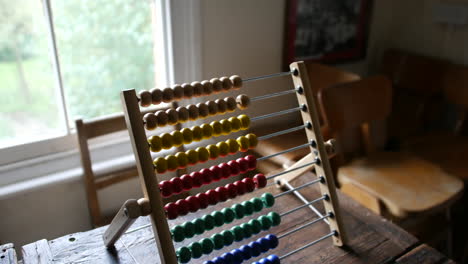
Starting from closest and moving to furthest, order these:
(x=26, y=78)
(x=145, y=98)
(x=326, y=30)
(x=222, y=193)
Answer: (x=145, y=98)
(x=222, y=193)
(x=26, y=78)
(x=326, y=30)

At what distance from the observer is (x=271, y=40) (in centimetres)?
192

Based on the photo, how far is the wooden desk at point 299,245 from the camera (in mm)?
953

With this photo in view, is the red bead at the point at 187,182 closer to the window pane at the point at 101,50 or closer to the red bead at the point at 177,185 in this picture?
the red bead at the point at 177,185

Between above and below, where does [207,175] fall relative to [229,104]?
below

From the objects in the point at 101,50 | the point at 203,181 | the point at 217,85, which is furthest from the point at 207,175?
the point at 101,50

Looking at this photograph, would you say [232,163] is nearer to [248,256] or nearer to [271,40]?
[248,256]

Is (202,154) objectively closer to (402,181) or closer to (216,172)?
(216,172)

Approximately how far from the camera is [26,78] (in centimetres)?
164

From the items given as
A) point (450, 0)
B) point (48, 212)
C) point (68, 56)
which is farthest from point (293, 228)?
point (450, 0)

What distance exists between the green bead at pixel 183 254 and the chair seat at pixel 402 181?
997mm

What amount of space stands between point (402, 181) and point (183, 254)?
1.19 metres

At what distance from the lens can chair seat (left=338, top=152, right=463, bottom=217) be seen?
1562mm

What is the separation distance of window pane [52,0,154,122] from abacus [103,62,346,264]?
0.87m

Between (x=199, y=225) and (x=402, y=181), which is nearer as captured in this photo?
(x=199, y=225)
